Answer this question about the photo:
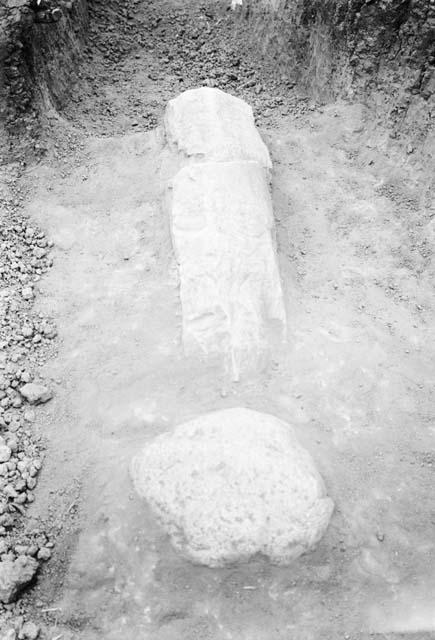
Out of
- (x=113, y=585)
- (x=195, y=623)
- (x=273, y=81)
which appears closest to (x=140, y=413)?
(x=113, y=585)

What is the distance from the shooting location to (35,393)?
3.11m

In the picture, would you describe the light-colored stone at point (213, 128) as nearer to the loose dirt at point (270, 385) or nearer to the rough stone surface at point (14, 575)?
the loose dirt at point (270, 385)

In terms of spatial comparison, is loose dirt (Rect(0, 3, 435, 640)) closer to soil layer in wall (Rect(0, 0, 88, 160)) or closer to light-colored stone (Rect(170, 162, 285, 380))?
light-colored stone (Rect(170, 162, 285, 380))

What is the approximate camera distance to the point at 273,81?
5402 mm

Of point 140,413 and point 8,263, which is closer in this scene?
point 140,413

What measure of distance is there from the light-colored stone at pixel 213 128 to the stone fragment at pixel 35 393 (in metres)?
1.80

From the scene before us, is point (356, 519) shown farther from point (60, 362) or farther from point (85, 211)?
point (85, 211)

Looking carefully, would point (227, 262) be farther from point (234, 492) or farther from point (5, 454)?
point (5, 454)

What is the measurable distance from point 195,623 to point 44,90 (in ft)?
12.8

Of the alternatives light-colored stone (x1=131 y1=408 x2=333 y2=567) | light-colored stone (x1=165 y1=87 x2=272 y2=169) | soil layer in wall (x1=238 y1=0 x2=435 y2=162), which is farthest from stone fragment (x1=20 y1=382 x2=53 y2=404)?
soil layer in wall (x1=238 y1=0 x2=435 y2=162)

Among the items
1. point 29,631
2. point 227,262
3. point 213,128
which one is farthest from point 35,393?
point 213,128

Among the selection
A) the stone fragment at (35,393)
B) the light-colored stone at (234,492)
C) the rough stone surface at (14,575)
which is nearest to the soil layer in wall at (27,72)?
the stone fragment at (35,393)

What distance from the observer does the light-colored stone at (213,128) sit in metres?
3.88

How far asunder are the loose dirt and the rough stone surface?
83mm
